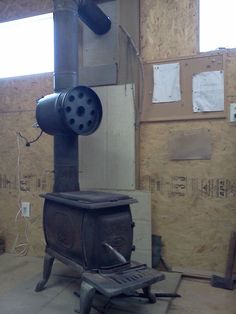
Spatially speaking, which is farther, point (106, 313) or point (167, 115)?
point (167, 115)

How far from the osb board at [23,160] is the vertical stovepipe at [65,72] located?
0.72m

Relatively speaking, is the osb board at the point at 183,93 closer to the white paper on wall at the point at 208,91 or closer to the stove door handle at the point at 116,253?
the white paper on wall at the point at 208,91

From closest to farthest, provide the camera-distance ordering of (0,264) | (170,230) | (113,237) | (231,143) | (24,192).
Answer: (113,237)
(231,143)
(170,230)
(0,264)
(24,192)

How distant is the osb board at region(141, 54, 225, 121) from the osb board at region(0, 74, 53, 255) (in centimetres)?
98

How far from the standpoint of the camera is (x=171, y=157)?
2.54 m

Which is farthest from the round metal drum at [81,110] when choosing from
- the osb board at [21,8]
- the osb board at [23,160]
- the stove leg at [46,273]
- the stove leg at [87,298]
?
the osb board at [21,8]

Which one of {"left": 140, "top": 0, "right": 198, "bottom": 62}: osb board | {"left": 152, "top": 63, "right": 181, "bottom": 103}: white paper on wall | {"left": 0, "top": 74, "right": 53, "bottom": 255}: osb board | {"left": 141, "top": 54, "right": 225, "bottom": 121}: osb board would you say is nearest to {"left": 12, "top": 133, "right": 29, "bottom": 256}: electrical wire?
{"left": 0, "top": 74, "right": 53, "bottom": 255}: osb board

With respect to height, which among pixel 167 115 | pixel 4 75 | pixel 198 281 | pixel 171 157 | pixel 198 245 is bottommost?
pixel 198 281

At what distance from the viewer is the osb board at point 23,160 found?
2979 millimetres

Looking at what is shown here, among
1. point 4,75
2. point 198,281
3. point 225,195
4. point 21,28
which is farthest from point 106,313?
point 21,28

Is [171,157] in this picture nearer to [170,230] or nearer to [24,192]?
[170,230]

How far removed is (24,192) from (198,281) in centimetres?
181

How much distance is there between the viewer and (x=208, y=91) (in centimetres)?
243

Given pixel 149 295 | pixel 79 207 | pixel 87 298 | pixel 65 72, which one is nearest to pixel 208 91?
pixel 65 72
